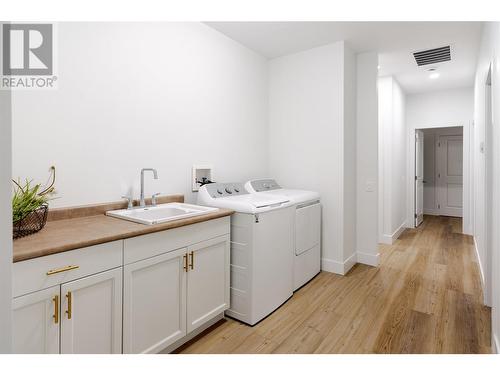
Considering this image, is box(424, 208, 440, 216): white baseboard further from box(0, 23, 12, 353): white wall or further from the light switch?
box(0, 23, 12, 353): white wall

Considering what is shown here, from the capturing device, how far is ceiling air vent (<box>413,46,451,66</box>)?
3323mm

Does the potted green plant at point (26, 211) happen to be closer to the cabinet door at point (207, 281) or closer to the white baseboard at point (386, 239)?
the cabinet door at point (207, 281)

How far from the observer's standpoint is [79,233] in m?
1.42

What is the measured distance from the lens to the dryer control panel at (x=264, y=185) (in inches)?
117

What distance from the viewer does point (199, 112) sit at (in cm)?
264

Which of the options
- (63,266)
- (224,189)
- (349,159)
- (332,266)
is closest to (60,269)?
(63,266)

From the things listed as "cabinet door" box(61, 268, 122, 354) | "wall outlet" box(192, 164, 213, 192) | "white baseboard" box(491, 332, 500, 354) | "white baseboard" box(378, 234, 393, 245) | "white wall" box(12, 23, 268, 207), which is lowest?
"white baseboard" box(491, 332, 500, 354)

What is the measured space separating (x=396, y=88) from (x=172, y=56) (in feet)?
12.5

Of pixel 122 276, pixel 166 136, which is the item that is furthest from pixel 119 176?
pixel 122 276

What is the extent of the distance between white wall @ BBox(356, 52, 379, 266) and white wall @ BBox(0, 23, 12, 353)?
3.38 metres

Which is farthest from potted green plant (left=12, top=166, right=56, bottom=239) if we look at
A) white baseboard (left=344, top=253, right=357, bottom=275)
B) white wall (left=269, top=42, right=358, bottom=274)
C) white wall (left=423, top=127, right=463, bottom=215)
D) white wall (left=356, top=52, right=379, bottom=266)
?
white wall (left=423, top=127, right=463, bottom=215)

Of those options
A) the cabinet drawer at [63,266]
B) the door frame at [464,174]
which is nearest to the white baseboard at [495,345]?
the cabinet drawer at [63,266]

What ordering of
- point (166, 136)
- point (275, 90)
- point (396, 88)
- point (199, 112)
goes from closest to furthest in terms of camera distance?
1. point (166, 136)
2. point (199, 112)
3. point (275, 90)
4. point (396, 88)

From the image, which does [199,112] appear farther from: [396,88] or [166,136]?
[396,88]
